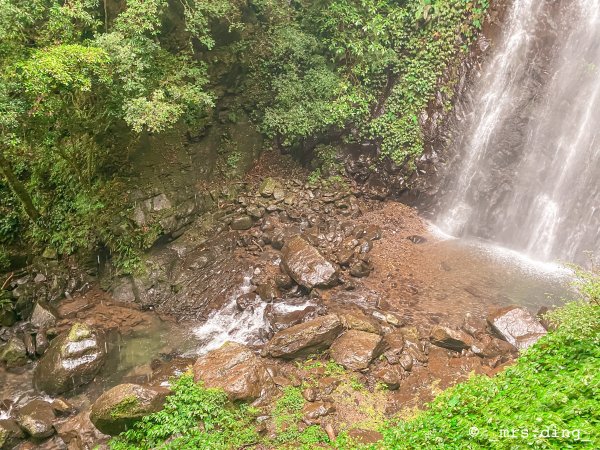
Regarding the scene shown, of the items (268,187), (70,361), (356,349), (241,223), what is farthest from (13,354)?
(268,187)

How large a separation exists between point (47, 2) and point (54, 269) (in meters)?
7.83

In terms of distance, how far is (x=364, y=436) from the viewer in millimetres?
7902

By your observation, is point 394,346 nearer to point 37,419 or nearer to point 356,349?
point 356,349

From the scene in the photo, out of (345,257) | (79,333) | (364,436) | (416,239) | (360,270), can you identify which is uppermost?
(416,239)

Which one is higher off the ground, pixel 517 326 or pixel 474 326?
pixel 517 326

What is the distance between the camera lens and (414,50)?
15.7m

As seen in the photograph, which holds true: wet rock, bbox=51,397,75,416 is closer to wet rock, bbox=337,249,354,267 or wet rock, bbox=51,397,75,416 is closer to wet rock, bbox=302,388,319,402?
wet rock, bbox=302,388,319,402

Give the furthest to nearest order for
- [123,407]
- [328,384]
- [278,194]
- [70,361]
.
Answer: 1. [278,194]
2. [70,361]
3. [328,384]
4. [123,407]

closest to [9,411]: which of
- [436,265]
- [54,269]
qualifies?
[54,269]

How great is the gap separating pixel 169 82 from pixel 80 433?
32.8 ft

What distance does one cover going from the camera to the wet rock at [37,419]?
873 cm

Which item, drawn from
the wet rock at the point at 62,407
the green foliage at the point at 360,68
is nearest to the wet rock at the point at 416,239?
the green foliage at the point at 360,68

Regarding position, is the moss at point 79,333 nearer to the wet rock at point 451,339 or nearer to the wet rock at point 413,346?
the wet rock at point 413,346

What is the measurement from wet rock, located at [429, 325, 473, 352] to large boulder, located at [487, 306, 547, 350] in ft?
2.95
